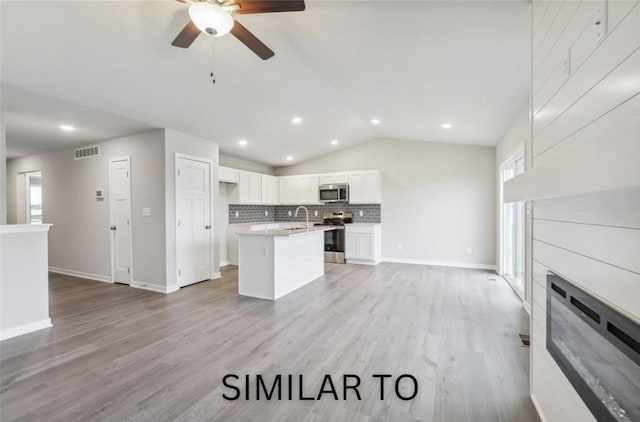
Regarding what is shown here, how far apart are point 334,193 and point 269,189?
1726 mm

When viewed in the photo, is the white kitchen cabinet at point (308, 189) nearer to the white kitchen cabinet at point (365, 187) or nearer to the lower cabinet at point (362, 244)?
the white kitchen cabinet at point (365, 187)

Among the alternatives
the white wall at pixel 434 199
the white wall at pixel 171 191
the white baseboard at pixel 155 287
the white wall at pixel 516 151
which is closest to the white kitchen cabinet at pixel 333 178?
the white wall at pixel 434 199

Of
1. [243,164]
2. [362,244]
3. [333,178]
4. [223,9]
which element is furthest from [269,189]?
[223,9]

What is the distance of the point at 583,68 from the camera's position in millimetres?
1195

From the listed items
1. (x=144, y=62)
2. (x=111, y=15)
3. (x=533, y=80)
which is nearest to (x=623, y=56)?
(x=533, y=80)

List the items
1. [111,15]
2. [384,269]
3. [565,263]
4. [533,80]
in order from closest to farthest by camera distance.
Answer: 1. [565,263]
2. [533,80]
3. [111,15]
4. [384,269]

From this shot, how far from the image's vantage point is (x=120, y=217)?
468cm

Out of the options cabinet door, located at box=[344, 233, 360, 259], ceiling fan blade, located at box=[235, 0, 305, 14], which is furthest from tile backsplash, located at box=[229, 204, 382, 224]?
ceiling fan blade, located at box=[235, 0, 305, 14]

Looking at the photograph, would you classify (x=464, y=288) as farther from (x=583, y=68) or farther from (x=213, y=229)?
(x=213, y=229)

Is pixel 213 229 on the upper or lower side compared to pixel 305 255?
upper

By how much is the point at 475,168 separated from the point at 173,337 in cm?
595

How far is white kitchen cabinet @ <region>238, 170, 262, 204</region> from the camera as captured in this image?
6.11 metres

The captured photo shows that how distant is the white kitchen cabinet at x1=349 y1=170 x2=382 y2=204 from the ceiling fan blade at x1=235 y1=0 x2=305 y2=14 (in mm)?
4686

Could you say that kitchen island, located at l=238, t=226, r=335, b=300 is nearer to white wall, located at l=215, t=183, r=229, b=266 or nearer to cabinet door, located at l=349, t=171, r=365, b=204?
white wall, located at l=215, t=183, r=229, b=266
